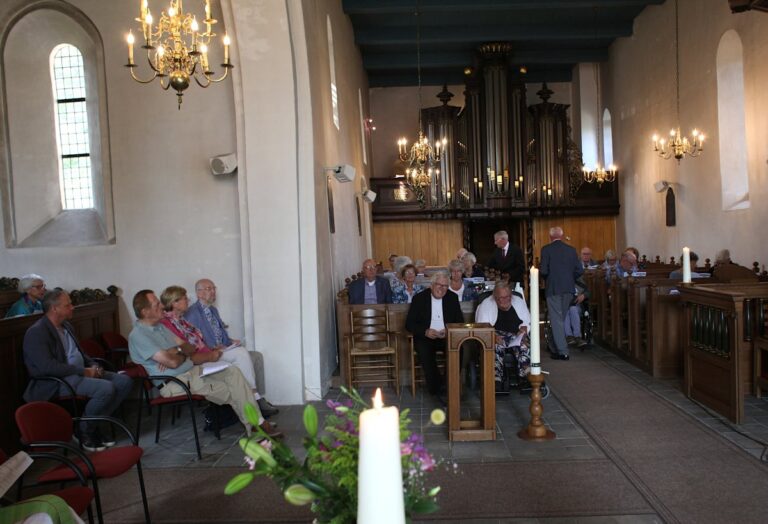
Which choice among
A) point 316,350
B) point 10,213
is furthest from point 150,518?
point 10,213

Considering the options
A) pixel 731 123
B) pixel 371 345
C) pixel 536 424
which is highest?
pixel 731 123

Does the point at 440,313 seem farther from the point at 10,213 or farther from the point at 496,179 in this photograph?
the point at 496,179

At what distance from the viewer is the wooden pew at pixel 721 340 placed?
5.17 metres

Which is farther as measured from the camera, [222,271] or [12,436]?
[222,271]

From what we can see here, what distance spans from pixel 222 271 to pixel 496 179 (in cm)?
959

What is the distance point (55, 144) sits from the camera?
24.5ft

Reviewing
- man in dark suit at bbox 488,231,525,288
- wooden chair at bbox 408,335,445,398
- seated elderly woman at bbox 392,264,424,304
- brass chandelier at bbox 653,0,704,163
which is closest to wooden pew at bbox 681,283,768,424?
wooden chair at bbox 408,335,445,398

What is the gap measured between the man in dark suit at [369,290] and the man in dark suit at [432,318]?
1.20 metres

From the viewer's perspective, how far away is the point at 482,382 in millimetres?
5211

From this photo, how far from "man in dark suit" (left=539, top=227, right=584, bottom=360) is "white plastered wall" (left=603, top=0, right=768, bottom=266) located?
288 centimetres

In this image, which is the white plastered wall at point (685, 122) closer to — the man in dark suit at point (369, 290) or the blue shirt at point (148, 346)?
the man in dark suit at point (369, 290)

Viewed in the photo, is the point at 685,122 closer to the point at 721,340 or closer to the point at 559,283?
the point at 559,283

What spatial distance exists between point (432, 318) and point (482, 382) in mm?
1449

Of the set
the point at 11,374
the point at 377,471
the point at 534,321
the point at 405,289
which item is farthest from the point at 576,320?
the point at 377,471
